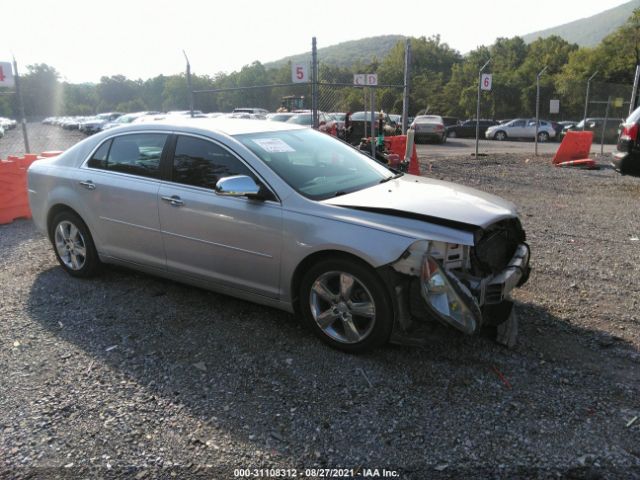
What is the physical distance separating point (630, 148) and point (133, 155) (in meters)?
8.45

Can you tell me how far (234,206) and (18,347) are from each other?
189 cm

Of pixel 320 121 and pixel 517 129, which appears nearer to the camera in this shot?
pixel 320 121

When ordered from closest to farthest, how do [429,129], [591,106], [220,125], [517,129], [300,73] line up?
[220,125]
[300,73]
[429,129]
[517,129]
[591,106]

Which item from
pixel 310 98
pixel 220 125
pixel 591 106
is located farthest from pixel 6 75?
pixel 591 106

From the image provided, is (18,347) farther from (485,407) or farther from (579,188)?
(579,188)

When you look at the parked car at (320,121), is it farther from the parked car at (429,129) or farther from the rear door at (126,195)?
the rear door at (126,195)

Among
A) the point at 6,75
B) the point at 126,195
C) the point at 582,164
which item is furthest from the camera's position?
the point at 582,164

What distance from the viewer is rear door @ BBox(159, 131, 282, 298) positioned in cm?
391

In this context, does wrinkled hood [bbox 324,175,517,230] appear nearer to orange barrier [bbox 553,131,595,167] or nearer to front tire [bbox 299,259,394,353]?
front tire [bbox 299,259,394,353]

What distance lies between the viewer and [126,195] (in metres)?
4.67

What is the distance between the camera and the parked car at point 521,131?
32.0 meters

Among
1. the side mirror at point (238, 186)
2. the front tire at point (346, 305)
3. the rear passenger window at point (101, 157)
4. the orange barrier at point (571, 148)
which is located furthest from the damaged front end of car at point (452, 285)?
the orange barrier at point (571, 148)

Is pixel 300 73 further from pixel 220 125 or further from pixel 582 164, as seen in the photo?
pixel 220 125

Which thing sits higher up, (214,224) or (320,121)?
(320,121)
